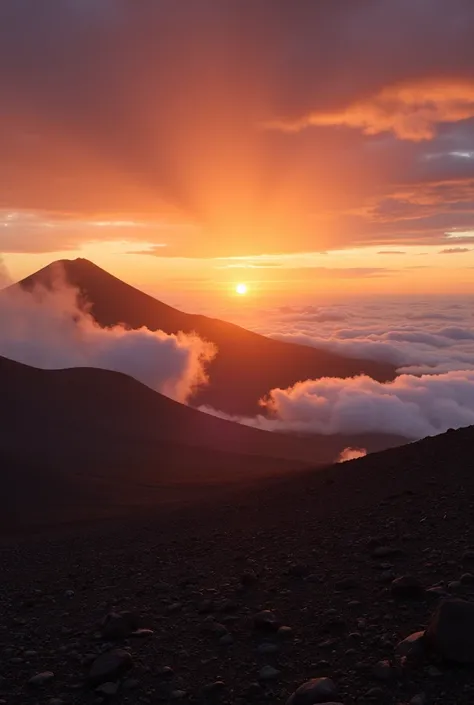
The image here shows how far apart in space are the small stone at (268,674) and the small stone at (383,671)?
3.23 ft

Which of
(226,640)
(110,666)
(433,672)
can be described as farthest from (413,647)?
(110,666)

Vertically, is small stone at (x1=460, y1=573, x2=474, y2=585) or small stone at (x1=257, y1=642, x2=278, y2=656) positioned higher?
small stone at (x1=460, y1=573, x2=474, y2=585)

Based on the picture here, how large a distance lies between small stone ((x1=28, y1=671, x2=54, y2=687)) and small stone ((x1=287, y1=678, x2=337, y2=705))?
290 cm

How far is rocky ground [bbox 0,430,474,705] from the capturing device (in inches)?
239

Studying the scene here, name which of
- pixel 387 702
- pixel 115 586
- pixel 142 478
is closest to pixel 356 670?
pixel 387 702

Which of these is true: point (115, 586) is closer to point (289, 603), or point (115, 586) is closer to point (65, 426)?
point (289, 603)

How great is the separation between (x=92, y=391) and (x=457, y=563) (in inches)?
2635

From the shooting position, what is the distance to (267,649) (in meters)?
6.95

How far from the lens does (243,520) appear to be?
1472 centimetres

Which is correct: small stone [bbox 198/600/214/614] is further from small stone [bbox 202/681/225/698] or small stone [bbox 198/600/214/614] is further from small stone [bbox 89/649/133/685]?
small stone [bbox 202/681/225/698]

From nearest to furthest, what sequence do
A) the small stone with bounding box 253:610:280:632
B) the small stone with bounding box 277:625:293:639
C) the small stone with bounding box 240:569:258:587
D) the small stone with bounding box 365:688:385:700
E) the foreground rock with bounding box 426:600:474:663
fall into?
1. the small stone with bounding box 365:688:385:700
2. the foreground rock with bounding box 426:600:474:663
3. the small stone with bounding box 277:625:293:639
4. the small stone with bounding box 253:610:280:632
5. the small stone with bounding box 240:569:258:587

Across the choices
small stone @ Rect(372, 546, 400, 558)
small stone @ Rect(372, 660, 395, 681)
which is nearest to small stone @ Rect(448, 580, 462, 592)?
small stone @ Rect(372, 546, 400, 558)

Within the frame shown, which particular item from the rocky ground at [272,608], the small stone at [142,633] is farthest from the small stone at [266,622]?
the small stone at [142,633]

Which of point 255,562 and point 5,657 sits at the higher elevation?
point 255,562
